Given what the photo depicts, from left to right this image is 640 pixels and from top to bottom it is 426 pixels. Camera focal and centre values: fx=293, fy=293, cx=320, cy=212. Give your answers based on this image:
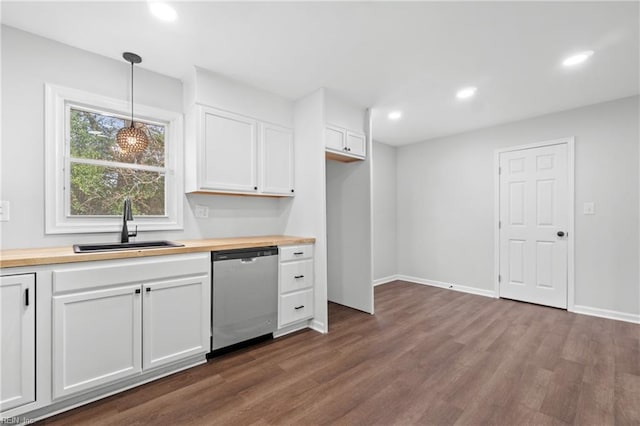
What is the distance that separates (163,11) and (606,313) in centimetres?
511

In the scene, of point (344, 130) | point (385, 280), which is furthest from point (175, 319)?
point (385, 280)

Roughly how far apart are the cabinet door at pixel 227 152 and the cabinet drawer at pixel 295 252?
2.29 feet

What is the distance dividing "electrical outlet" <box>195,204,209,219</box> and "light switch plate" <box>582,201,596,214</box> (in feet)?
14.1

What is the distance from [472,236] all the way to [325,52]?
3452mm

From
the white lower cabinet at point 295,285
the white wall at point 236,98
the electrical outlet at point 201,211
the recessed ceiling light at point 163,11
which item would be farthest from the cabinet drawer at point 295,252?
the recessed ceiling light at point 163,11

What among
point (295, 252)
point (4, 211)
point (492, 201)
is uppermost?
point (492, 201)

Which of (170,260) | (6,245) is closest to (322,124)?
(170,260)

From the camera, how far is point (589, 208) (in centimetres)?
343

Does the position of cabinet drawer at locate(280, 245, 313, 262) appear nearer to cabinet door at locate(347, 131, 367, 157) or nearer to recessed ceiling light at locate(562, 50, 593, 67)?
cabinet door at locate(347, 131, 367, 157)

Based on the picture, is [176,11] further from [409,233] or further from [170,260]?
[409,233]

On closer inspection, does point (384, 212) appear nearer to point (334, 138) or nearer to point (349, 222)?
point (349, 222)


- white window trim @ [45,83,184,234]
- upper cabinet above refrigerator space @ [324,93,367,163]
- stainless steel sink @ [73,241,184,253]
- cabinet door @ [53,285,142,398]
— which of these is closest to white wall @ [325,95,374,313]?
upper cabinet above refrigerator space @ [324,93,367,163]

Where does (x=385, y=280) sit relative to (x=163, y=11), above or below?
below

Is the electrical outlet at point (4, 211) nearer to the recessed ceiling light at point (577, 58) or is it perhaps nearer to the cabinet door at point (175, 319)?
the cabinet door at point (175, 319)
